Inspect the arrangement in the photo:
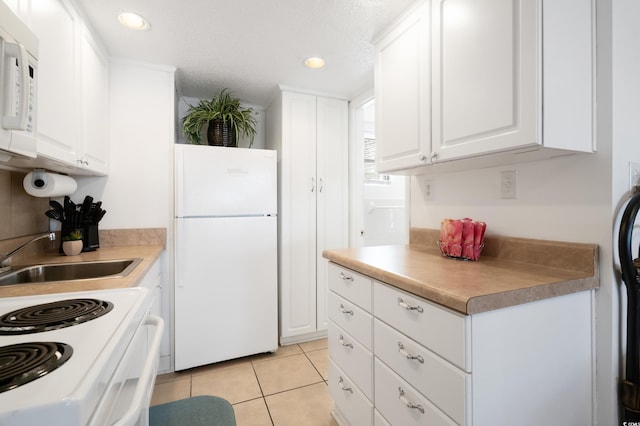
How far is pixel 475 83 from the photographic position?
1.16 m

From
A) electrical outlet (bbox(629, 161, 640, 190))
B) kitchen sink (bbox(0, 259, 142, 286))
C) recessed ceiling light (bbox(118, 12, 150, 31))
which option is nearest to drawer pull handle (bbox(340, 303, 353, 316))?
kitchen sink (bbox(0, 259, 142, 286))

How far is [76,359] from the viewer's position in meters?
0.62

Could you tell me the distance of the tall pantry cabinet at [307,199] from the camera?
2.57m

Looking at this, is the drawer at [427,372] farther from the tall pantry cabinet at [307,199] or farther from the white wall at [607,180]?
the tall pantry cabinet at [307,199]

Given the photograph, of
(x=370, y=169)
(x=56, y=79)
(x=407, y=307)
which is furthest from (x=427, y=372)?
(x=370, y=169)

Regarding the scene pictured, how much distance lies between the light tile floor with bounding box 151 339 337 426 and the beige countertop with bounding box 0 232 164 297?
3.05 ft

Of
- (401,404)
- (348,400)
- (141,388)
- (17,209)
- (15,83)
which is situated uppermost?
(15,83)

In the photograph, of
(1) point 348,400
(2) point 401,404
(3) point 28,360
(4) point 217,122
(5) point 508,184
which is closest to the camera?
(3) point 28,360

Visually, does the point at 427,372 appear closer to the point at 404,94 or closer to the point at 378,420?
the point at 378,420

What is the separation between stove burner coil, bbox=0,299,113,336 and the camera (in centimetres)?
Answer: 78

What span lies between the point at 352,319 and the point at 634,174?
1.25 m

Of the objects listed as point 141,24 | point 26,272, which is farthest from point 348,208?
point 26,272

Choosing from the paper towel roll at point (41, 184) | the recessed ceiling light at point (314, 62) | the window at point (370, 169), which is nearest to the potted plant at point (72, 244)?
the paper towel roll at point (41, 184)

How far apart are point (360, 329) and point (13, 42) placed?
5.10 feet
